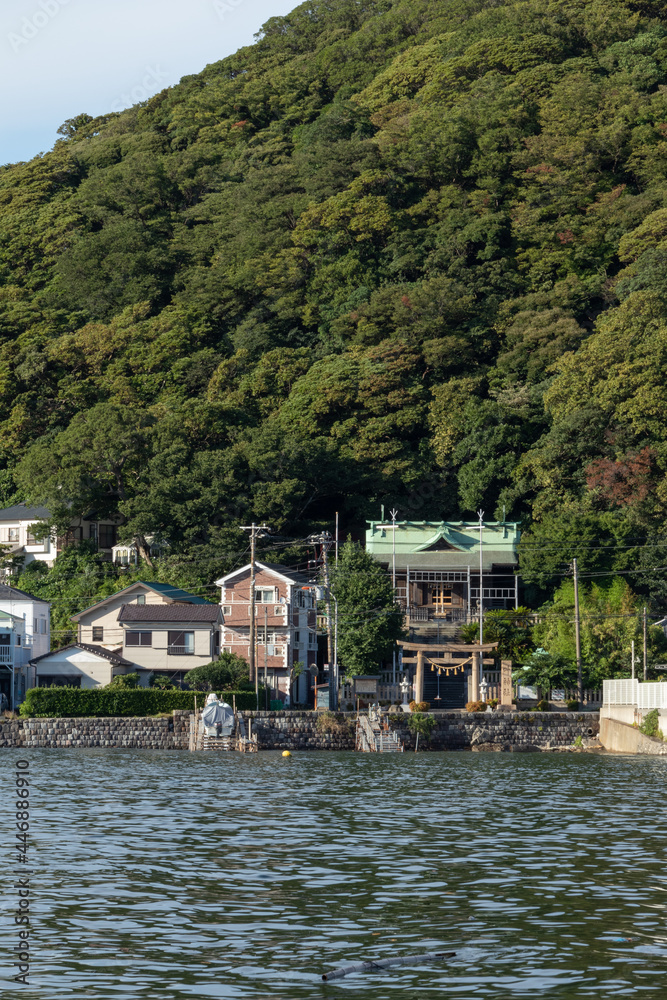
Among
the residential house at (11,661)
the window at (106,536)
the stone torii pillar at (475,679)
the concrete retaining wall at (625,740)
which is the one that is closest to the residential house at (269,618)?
the stone torii pillar at (475,679)

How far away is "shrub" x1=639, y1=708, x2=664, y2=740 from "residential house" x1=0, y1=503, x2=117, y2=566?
139 ft

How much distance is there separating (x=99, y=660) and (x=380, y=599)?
14.6 meters

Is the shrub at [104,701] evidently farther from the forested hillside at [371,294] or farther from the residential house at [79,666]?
the forested hillside at [371,294]

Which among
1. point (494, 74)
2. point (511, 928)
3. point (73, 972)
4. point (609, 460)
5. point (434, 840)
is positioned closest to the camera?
point (73, 972)

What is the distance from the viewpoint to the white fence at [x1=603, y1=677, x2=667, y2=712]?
146 feet

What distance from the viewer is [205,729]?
168ft

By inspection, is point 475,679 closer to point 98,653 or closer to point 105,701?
point 105,701

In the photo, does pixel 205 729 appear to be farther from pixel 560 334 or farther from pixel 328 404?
pixel 560 334

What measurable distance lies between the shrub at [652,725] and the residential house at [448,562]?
22972mm

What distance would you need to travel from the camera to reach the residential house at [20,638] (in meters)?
63.2

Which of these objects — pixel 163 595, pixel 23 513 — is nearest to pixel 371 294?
pixel 23 513

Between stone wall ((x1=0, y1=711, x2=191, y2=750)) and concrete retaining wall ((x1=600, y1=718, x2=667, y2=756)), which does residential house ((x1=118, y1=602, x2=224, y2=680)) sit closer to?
stone wall ((x1=0, y1=711, x2=191, y2=750))

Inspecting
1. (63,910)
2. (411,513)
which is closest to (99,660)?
(411,513)

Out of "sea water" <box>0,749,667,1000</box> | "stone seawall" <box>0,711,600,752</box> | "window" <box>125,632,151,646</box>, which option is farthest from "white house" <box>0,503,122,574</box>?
"sea water" <box>0,749,667,1000</box>
